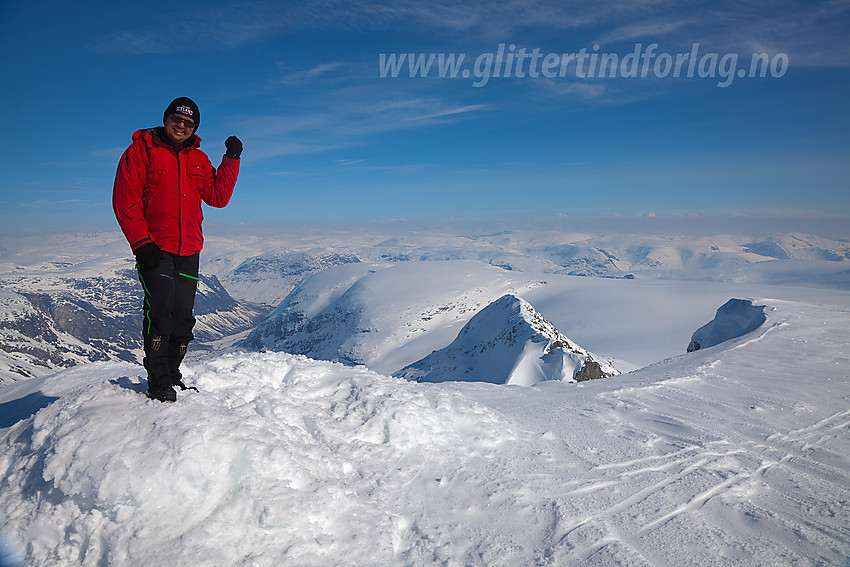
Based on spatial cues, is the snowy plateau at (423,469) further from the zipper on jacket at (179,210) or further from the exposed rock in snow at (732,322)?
the exposed rock in snow at (732,322)

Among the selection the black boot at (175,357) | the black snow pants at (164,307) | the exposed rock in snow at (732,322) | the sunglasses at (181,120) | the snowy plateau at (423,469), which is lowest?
the exposed rock in snow at (732,322)

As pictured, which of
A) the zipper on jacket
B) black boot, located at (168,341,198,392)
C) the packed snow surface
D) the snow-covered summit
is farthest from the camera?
the snow-covered summit

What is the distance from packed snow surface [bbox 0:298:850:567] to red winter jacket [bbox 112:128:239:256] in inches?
69.4

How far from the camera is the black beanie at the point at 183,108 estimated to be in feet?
14.6

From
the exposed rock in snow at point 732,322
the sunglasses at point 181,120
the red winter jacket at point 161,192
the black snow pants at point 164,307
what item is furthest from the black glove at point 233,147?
the exposed rock in snow at point 732,322

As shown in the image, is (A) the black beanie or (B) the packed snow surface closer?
(B) the packed snow surface

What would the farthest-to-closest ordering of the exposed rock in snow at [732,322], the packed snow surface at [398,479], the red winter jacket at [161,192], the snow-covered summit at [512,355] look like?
the snow-covered summit at [512,355]
the exposed rock in snow at [732,322]
the red winter jacket at [161,192]
the packed snow surface at [398,479]

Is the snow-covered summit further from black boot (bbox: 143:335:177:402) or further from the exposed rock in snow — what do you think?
black boot (bbox: 143:335:177:402)

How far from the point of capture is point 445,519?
4.08 meters

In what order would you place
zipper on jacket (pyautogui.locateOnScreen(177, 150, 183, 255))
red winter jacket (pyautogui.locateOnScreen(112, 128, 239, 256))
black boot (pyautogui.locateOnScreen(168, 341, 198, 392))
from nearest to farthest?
red winter jacket (pyautogui.locateOnScreen(112, 128, 239, 256)) < zipper on jacket (pyautogui.locateOnScreen(177, 150, 183, 255)) < black boot (pyautogui.locateOnScreen(168, 341, 198, 392))

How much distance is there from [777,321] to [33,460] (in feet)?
58.2

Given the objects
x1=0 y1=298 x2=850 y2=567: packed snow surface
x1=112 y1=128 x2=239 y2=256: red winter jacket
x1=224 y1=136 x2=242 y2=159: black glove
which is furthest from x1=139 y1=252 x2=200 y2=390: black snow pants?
x1=224 y1=136 x2=242 y2=159: black glove

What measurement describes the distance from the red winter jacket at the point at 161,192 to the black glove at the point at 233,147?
0.31 m

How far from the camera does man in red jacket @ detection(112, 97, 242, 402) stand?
14.0ft
